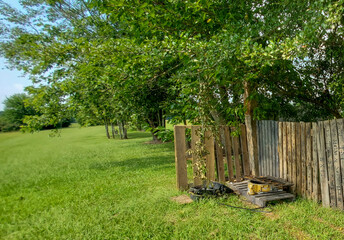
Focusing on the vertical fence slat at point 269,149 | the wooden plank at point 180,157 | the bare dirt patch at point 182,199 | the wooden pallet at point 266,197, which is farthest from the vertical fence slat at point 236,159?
the bare dirt patch at point 182,199

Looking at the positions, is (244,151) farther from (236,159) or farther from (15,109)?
(15,109)

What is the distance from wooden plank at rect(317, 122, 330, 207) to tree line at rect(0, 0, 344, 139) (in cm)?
134

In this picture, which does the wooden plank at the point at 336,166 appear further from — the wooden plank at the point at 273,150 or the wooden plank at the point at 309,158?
the wooden plank at the point at 273,150

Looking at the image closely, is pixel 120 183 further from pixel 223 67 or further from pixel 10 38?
pixel 10 38

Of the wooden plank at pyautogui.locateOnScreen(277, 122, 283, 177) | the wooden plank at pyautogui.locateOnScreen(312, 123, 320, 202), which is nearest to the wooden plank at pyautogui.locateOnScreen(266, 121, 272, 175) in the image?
the wooden plank at pyautogui.locateOnScreen(277, 122, 283, 177)

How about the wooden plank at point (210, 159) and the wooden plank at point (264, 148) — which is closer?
the wooden plank at point (264, 148)

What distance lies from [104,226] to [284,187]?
130 inches

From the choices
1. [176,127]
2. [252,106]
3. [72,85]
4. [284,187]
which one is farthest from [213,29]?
[72,85]

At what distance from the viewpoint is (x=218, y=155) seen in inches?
213

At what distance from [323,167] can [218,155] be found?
2.12 metres

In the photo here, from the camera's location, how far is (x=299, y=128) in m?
4.26

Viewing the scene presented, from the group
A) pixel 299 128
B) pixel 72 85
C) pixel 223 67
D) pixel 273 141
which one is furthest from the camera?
pixel 72 85

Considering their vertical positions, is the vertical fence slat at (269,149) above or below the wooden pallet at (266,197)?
above

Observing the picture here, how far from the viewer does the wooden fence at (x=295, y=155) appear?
146 inches
